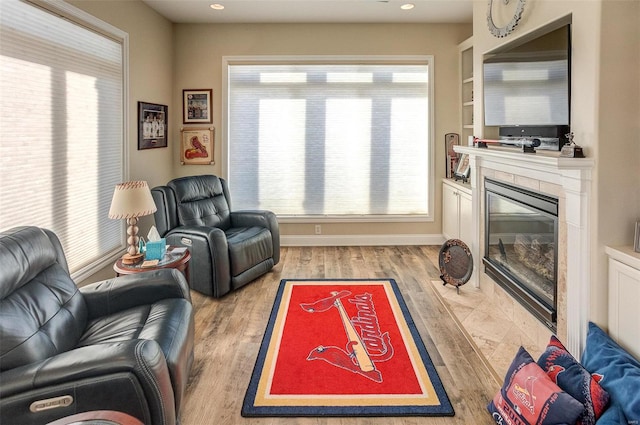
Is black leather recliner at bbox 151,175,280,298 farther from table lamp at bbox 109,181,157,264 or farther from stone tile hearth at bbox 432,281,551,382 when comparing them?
stone tile hearth at bbox 432,281,551,382

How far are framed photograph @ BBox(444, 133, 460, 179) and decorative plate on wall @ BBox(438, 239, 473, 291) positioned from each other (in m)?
1.83

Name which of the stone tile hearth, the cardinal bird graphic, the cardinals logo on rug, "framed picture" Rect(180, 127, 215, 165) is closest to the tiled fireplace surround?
the stone tile hearth

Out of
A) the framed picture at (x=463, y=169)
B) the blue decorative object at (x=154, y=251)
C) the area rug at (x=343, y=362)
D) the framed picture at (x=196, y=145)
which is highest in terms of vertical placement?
the framed picture at (x=196, y=145)

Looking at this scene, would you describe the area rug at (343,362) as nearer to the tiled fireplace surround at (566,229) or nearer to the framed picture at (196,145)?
the tiled fireplace surround at (566,229)

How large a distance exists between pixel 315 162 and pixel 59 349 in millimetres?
4041

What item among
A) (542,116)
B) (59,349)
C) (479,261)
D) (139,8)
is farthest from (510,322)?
(139,8)

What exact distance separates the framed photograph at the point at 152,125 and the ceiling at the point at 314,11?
1.07m

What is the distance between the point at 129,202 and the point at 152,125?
204cm

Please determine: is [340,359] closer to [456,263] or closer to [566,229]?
[566,229]

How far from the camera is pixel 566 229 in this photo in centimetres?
255

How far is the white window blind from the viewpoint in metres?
2.67

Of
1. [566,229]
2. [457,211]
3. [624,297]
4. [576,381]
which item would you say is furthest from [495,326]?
[457,211]

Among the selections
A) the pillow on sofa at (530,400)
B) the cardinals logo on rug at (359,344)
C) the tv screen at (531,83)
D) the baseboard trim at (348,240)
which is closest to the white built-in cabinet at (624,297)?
the pillow on sofa at (530,400)

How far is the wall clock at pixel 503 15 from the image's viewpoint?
296cm
